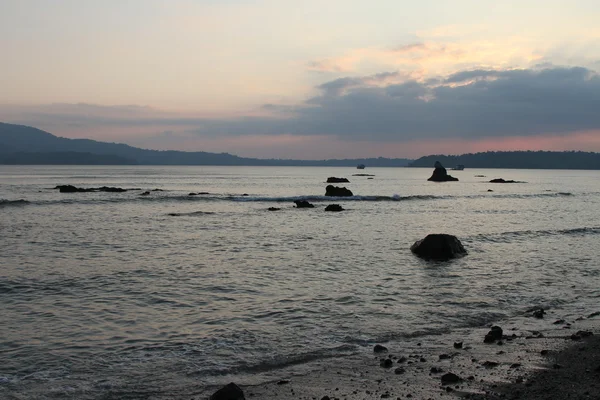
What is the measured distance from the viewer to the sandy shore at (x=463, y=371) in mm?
8484

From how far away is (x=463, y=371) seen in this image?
9609 mm

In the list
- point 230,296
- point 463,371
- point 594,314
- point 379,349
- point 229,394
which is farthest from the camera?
point 230,296

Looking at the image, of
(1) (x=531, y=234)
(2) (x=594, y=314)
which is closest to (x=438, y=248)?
(2) (x=594, y=314)

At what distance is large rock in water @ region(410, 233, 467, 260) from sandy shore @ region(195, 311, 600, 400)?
483 inches

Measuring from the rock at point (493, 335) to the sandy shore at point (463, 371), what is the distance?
13 centimetres

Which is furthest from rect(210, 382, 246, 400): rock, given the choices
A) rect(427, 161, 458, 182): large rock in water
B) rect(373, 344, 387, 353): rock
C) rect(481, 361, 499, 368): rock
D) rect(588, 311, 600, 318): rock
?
rect(427, 161, 458, 182): large rock in water

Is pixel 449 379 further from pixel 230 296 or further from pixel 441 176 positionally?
pixel 441 176

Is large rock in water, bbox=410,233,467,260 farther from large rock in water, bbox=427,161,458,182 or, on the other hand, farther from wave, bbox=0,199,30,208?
large rock in water, bbox=427,161,458,182

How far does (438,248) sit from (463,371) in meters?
15.7

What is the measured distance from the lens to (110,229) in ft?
116

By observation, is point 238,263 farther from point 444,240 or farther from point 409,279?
point 444,240

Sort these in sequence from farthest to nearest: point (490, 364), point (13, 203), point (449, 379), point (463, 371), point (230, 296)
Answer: point (13, 203) → point (230, 296) → point (490, 364) → point (463, 371) → point (449, 379)

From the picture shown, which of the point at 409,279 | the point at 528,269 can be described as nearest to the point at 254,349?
the point at 409,279

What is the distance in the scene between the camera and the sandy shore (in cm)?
848
